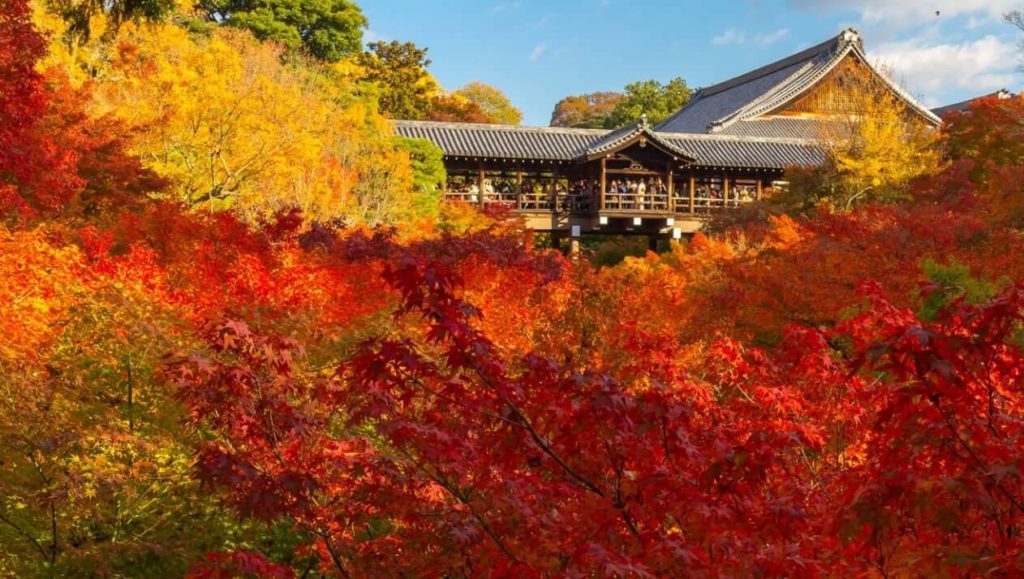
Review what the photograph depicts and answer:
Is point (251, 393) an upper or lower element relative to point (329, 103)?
lower

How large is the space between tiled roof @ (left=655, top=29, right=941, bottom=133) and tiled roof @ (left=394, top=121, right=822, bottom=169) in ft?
13.1

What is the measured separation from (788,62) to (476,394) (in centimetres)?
4534

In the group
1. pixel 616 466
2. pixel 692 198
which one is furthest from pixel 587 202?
pixel 616 466

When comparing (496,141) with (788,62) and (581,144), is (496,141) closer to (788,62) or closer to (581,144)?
(581,144)

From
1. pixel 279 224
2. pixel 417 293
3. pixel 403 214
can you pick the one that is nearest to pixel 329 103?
pixel 403 214

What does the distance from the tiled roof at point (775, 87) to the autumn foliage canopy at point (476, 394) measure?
78.9ft

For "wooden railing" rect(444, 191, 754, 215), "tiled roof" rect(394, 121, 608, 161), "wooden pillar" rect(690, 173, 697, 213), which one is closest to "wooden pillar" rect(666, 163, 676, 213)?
"wooden railing" rect(444, 191, 754, 215)

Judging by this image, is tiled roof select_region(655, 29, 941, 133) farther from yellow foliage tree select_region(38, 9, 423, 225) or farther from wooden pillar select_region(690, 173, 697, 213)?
yellow foliage tree select_region(38, 9, 423, 225)

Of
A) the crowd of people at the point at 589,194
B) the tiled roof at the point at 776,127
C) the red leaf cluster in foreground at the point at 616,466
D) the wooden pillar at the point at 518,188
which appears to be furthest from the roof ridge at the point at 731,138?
the red leaf cluster in foreground at the point at 616,466

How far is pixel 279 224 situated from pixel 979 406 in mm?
10675

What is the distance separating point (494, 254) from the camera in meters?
13.6

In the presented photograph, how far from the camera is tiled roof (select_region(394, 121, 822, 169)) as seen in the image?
31844mm

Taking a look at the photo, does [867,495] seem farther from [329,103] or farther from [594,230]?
[594,230]

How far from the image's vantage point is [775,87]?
42938mm
